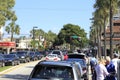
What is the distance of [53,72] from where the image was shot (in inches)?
532

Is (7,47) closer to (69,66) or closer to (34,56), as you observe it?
(34,56)

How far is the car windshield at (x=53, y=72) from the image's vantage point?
13.4m

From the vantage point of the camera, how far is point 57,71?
533 inches

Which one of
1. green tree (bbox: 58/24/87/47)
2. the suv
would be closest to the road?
the suv

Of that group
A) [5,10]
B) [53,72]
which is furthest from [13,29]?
[53,72]

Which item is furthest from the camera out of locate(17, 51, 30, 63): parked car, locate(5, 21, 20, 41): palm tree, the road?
locate(5, 21, 20, 41): palm tree

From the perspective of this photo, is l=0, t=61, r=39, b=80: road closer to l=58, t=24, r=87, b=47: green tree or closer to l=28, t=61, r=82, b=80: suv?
l=28, t=61, r=82, b=80: suv

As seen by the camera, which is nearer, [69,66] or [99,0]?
[69,66]

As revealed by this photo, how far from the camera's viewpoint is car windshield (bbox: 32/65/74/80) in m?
13.4

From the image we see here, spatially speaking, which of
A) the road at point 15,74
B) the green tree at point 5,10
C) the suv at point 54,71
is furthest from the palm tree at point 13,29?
the suv at point 54,71

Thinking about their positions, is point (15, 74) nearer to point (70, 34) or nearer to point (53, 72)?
point (53, 72)

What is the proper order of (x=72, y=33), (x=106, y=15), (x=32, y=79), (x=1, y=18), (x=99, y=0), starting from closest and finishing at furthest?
(x=32, y=79) < (x=99, y=0) < (x=1, y=18) < (x=106, y=15) < (x=72, y=33)

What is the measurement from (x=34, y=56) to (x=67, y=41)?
79.2m

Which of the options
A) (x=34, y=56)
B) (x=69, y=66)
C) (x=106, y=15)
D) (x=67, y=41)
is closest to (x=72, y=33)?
(x=67, y=41)
